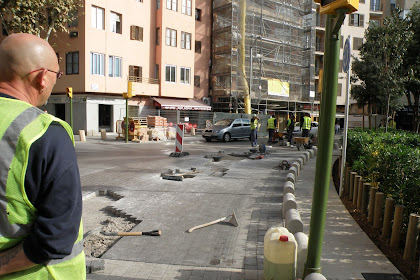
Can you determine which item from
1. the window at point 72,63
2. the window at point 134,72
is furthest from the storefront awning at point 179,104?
the window at point 72,63

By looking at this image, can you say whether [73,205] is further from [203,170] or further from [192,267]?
[203,170]

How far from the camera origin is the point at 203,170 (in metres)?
10.9

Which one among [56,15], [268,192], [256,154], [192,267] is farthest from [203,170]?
[56,15]

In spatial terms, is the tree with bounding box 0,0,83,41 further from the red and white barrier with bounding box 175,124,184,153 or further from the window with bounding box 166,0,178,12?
the window with bounding box 166,0,178,12

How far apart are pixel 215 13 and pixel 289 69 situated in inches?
390

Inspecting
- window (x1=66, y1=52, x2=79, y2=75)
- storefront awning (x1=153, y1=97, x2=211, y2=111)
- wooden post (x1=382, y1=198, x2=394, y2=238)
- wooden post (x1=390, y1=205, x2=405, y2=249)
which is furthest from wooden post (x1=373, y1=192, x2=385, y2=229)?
storefront awning (x1=153, y1=97, x2=211, y2=111)

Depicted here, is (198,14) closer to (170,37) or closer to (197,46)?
(197,46)

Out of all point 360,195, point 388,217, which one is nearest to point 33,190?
point 388,217

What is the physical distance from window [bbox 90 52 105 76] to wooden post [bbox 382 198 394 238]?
26035mm

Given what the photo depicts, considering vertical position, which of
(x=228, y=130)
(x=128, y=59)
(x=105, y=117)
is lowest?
(x=228, y=130)

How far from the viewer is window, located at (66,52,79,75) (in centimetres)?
2752

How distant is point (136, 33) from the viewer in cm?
3100

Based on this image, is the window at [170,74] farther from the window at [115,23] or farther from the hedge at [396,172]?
the hedge at [396,172]

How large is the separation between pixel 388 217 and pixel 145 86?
91.8ft
